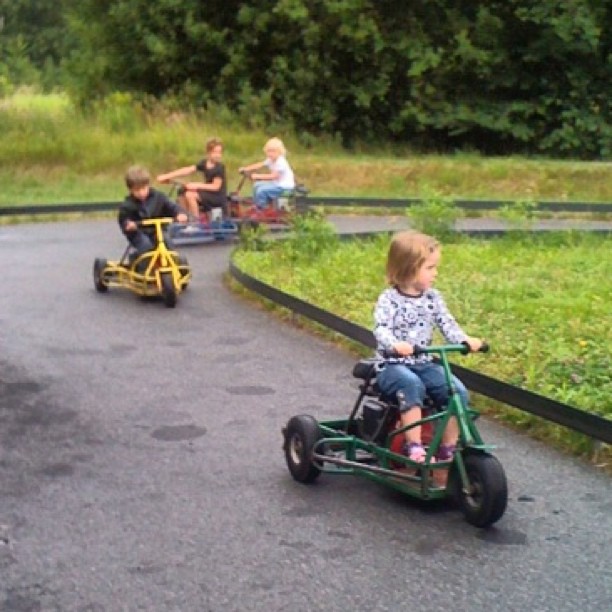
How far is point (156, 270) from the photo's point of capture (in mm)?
11016

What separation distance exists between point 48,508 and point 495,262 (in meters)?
7.84

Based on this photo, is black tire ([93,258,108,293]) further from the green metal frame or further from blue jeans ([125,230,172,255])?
the green metal frame

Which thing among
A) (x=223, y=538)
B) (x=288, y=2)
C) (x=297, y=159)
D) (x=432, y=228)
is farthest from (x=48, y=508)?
(x=288, y=2)

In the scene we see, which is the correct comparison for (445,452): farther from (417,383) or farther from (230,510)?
(230,510)

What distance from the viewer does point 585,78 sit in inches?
1127

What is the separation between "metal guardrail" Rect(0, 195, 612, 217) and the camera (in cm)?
1880

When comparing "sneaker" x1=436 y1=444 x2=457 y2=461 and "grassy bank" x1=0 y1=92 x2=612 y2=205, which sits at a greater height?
"sneaker" x1=436 y1=444 x2=457 y2=461

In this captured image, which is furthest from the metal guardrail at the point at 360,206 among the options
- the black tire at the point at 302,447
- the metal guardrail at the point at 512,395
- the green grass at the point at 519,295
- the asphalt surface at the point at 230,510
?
the black tire at the point at 302,447

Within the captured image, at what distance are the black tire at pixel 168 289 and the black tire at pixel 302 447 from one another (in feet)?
16.6

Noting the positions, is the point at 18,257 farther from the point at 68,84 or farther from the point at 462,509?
the point at 68,84

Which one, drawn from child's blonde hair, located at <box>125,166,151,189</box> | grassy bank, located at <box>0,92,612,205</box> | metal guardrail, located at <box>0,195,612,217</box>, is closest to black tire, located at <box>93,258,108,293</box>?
child's blonde hair, located at <box>125,166,151,189</box>

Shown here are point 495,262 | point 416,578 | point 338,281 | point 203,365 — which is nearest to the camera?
point 416,578

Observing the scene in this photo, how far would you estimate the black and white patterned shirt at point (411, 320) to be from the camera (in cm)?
563

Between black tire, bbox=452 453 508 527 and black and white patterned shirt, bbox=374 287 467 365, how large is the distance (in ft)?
2.07
